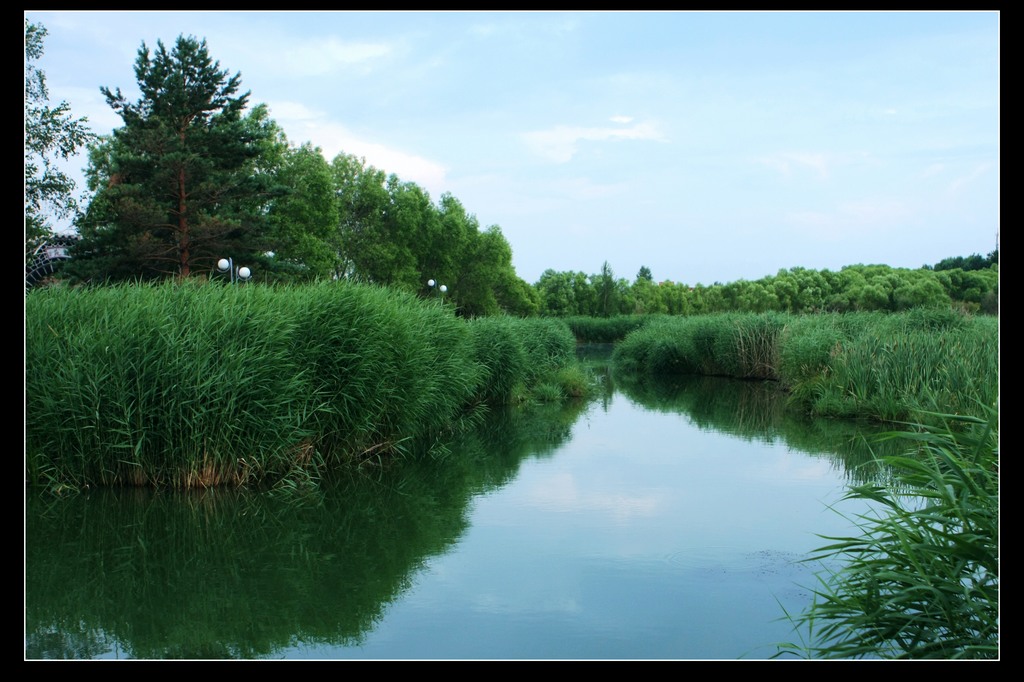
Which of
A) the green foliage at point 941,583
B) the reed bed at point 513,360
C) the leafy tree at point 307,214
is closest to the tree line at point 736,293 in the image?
the reed bed at point 513,360

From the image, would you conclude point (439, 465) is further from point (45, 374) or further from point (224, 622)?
point (224, 622)

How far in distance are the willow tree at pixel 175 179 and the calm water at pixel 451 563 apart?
45.8 feet

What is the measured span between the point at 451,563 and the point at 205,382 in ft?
10.7

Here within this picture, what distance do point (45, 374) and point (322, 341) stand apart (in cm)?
266

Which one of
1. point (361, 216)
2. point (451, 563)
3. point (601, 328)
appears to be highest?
point (361, 216)

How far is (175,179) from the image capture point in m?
22.6

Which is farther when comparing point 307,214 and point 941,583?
point 307,214

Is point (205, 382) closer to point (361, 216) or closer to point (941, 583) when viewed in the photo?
point (941, 583)

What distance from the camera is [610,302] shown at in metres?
51.4

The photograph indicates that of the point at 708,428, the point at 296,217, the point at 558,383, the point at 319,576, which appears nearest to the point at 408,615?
the point at 319,576

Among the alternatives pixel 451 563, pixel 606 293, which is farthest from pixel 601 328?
pixel 451 563

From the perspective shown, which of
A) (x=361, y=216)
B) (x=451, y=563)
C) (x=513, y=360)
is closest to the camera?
(x=451, y=563)

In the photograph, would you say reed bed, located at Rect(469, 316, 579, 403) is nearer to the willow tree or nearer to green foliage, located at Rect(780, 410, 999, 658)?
the willow tree

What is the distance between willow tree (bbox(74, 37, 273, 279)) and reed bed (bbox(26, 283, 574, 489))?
11997 millimetres
